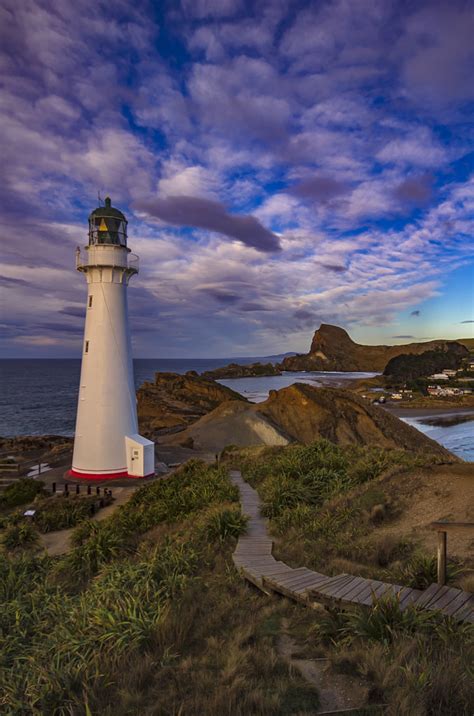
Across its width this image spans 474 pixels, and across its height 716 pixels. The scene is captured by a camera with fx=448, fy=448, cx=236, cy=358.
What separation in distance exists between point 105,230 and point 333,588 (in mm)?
18238

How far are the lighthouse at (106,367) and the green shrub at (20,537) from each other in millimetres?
6545

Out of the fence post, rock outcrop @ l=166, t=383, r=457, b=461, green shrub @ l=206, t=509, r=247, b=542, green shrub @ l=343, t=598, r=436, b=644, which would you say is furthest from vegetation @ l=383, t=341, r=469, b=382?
green shrub @ l=343, t=598, r=436, b=644

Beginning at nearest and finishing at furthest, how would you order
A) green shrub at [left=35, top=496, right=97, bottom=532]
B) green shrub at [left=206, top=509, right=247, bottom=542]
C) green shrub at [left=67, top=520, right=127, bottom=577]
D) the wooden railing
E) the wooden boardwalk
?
the wooden boardwalk, the wooden railing, green shrub at [left=206, top=509, right=247, bottom=542], green shrub at [left=67, top=520, right=127, bottom=577], green shrub at [left=35, top=496, right=97, bottom=532]

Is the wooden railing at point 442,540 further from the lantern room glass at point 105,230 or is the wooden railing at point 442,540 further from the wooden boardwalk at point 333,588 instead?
the lantern room glass at point 105,230

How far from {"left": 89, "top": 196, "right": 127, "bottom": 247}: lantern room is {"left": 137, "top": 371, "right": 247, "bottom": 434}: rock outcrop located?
22748mm

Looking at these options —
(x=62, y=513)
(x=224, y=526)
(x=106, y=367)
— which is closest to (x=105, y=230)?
(x=106, y=367)

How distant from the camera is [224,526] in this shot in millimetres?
9359

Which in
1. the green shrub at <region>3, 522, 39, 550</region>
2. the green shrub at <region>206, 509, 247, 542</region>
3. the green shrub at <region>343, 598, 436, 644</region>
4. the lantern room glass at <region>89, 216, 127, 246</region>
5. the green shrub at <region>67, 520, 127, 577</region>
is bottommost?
the green shrub at <region>3, 522, 39, 550</region>

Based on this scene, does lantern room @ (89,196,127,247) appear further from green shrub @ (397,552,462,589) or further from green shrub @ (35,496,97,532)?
green shrub @ (397,552,462,589)

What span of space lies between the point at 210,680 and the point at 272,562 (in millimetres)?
3386

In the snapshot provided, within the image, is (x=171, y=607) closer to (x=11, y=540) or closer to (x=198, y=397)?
(x=11, y=540)

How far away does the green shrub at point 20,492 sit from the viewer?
18.3m

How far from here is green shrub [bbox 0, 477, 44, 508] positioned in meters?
18.3

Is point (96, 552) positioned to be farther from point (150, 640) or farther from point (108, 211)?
point (108, 211)
